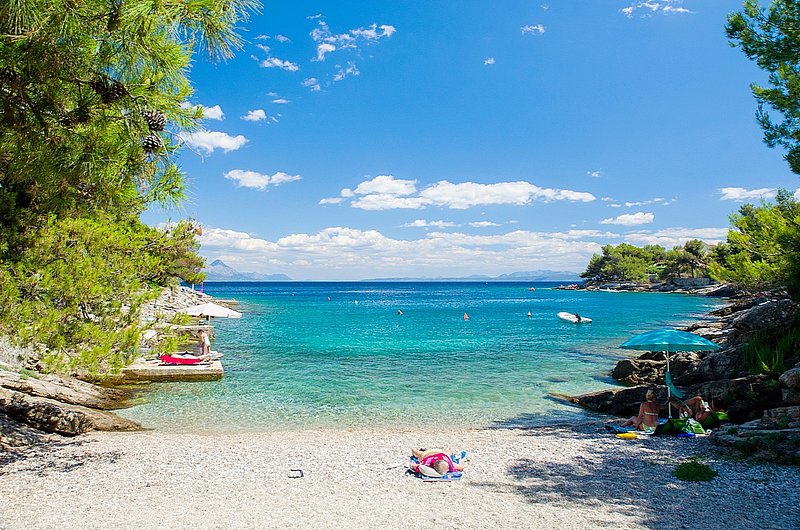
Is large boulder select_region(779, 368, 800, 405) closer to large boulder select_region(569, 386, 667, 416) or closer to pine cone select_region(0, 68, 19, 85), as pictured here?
large boulder select_region(569, 386, 667, 416)

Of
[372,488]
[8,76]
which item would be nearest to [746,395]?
[372,488]

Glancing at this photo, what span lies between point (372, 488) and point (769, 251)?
611 inches

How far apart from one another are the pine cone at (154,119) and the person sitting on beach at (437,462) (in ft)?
22.3

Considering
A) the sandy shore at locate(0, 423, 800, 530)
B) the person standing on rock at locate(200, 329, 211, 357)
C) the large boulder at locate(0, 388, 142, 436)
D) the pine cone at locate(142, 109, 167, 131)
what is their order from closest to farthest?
the pine cone at locate(142, 109, 167, 131) → the sandy shore at locate(0, 423, 800, 530) → the large boulder at locate(0, 388, 142, 436) → the person standing on rock at locate(200, 329, 211, 357)

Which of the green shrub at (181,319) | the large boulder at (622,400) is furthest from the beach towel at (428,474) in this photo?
the large boulder at (622,400)

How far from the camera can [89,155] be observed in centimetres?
478

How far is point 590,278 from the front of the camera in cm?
16762

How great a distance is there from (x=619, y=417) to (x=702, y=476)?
6719 millimetres

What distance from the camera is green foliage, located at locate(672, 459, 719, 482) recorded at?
792 centimetres

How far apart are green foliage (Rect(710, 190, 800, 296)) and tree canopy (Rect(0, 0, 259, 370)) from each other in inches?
578

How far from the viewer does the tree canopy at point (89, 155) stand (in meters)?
4.30

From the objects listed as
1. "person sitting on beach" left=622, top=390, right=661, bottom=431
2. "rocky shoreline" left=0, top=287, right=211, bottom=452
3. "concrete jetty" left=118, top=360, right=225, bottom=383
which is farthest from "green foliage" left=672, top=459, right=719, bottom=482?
"concrete jetty" left=118, top=360, right=225, bottom=383

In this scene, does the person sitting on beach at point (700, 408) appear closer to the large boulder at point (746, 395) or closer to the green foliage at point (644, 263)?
the large boulder at point (746, 395)

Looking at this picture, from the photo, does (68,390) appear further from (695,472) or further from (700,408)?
(700,408)
